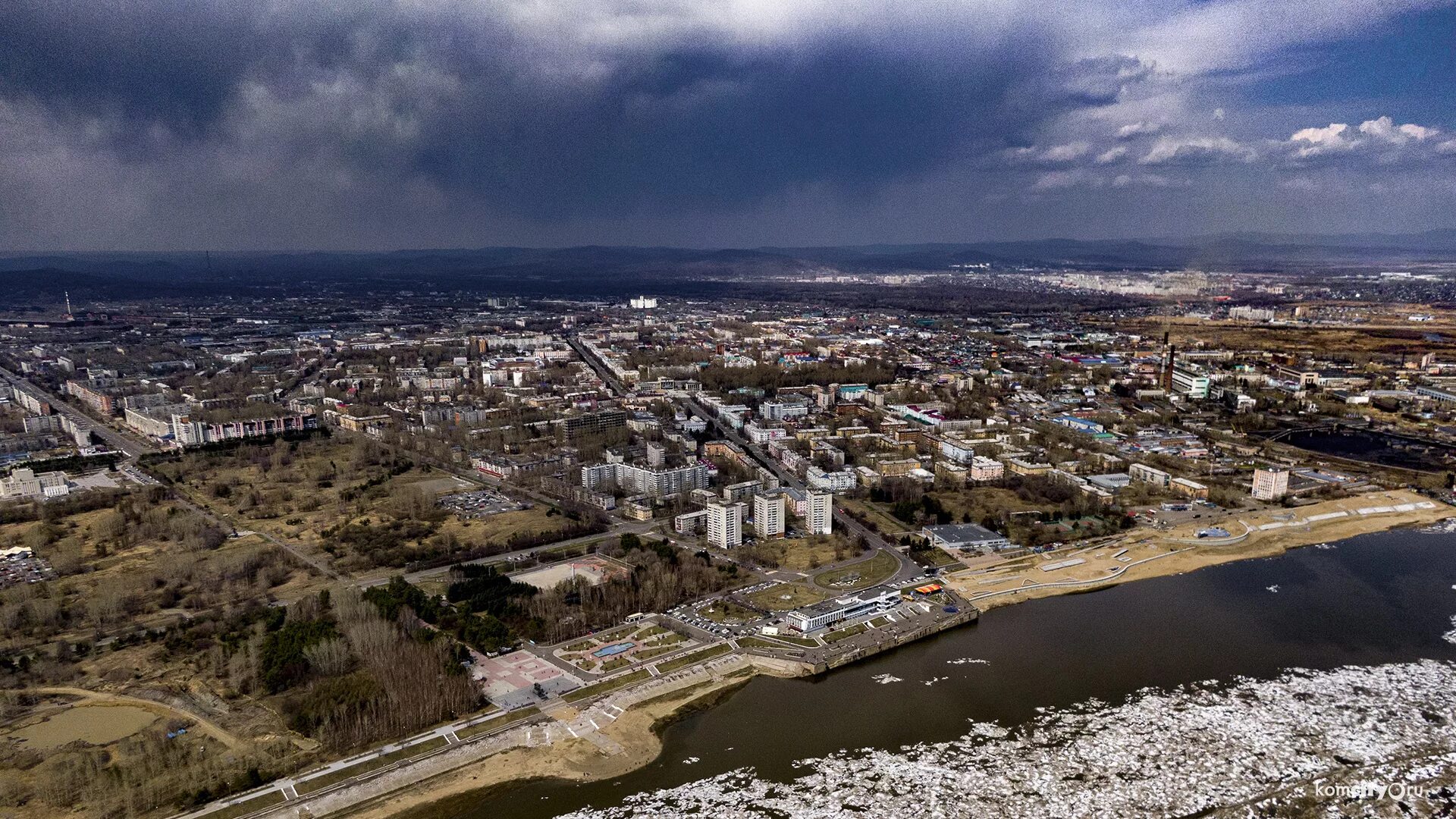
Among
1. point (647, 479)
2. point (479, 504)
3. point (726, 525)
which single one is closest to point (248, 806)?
point (726, 525)

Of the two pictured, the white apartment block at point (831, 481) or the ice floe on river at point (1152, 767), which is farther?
the white apartment block at point (831, 481)

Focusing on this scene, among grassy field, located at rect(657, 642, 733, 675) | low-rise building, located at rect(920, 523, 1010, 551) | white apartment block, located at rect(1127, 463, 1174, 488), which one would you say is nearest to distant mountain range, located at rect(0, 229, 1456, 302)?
white apartment block, located at rect(1127, 463, 1174, 488)

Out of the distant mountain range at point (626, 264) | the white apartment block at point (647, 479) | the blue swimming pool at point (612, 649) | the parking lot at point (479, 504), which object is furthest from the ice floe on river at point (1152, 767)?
the distant mountain range at point (626, 264)

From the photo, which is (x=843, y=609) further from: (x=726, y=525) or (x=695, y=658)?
(x=726, y=525)

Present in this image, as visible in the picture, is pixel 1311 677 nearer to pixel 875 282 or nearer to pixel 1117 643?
pixel 1117 643

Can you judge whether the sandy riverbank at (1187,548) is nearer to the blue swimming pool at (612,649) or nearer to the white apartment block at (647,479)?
the blue swimming pool at (612,649)

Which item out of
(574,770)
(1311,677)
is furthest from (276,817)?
(1311,677)
